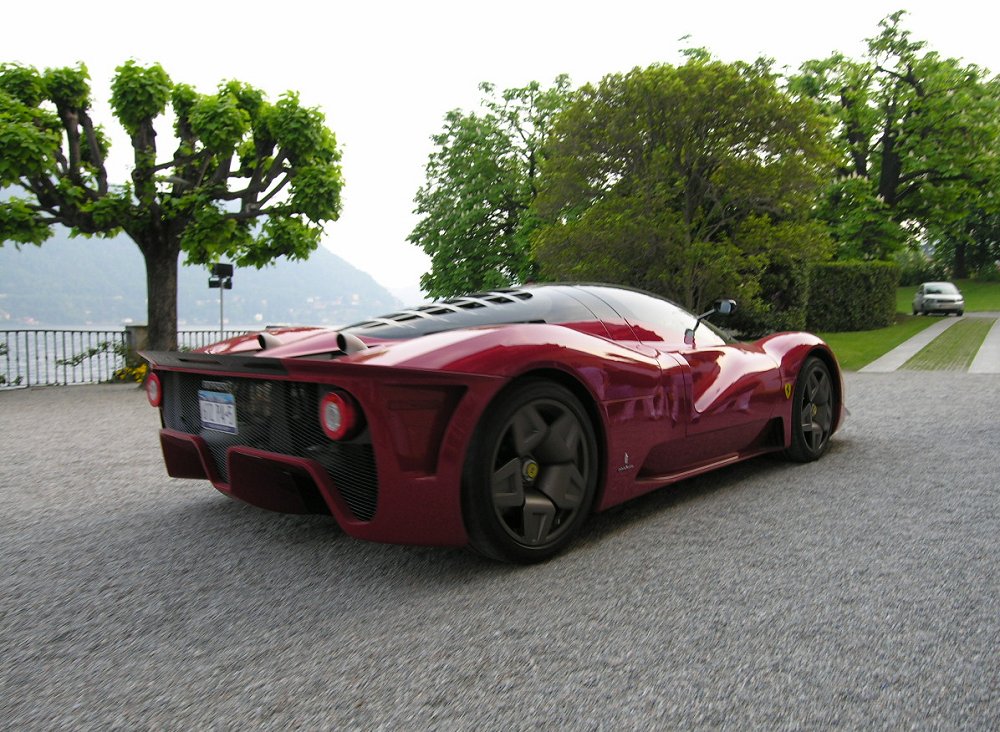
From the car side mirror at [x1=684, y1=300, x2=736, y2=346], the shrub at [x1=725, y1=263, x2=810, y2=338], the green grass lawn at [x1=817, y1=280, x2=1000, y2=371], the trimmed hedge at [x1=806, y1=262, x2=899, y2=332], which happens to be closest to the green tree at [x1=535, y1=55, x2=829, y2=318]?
the green grass lawn at [x1=817, y1=280, x2=1000, y2=371]

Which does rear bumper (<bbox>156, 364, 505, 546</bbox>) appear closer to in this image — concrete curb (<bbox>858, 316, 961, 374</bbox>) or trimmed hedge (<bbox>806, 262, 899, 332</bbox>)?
concrete curb (<bbox>858, 316, 961, 374</bbox>)

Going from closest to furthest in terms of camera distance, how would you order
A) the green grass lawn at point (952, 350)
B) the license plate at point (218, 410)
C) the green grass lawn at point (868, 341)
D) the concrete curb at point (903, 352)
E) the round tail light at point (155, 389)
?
1. the license plate at point (218, 410)
2. the round tail light at point (155, 389)
3. the concrete curb at point (903, 352)
4. the green grass lawn at point (952, 350)
5. the green grass lawn at point (868, 341)

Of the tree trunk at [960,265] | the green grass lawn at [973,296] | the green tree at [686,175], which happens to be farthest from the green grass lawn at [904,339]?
the tree trunk at [960,265]

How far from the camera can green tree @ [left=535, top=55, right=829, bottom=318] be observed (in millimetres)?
16047

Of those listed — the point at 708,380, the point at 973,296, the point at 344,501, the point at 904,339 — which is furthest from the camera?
the point at 973,296

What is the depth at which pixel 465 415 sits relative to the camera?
9.29 ft

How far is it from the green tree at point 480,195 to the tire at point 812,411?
24097 millimetres

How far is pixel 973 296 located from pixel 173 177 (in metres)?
43.5

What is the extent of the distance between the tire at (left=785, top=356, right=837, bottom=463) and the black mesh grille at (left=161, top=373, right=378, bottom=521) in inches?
117

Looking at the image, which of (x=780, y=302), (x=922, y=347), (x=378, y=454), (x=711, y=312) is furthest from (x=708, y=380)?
(x=780, y=302)

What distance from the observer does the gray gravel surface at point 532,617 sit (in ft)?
6.68

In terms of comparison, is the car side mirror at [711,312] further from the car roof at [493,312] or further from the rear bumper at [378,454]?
the rear bumper at [378,454]

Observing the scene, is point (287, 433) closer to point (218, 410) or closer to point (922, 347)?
point (218, 410)

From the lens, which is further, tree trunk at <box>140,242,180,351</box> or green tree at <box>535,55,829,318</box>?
green tree at <box>535,55,829,318</box>
